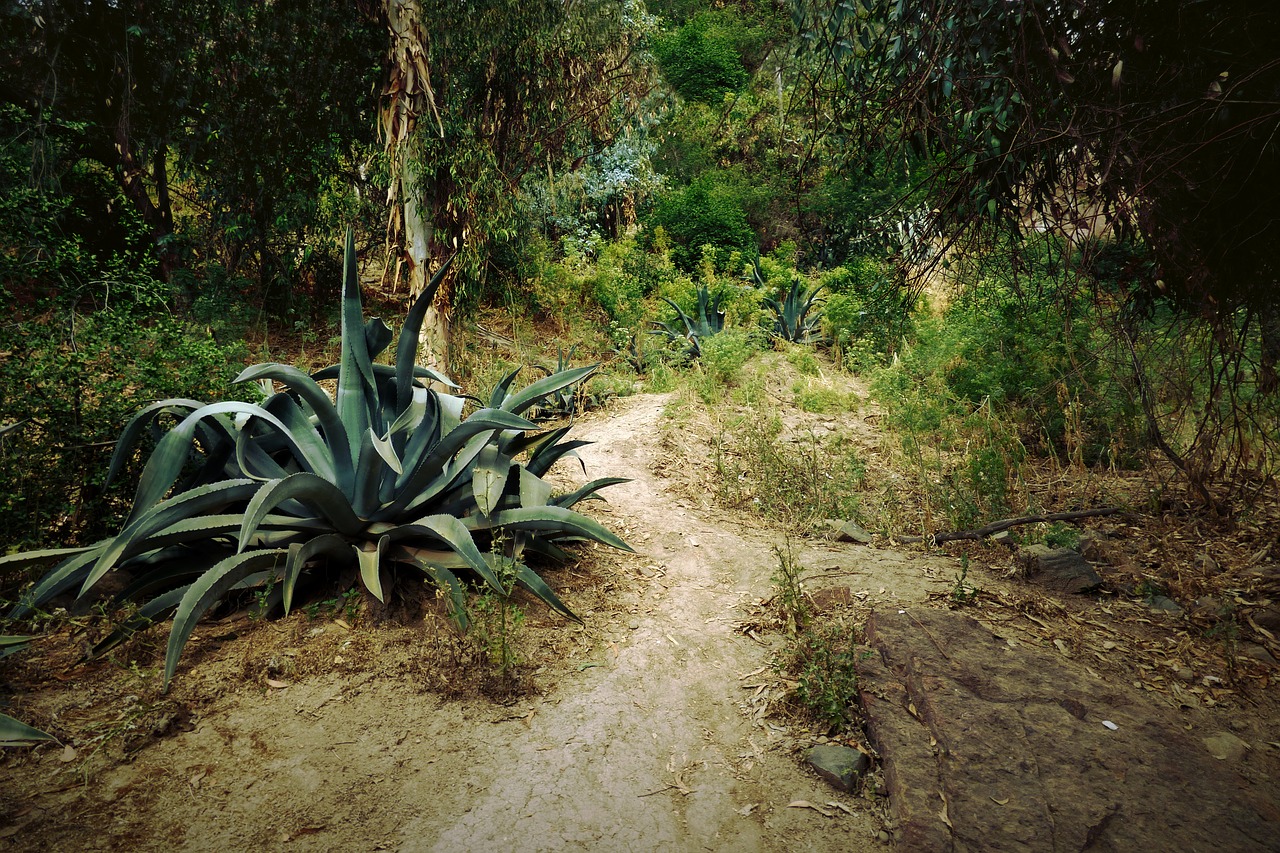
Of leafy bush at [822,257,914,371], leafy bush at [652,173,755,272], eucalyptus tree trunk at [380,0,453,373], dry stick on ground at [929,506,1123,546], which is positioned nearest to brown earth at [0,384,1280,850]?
dry stick on ground at [929,506,1123,546]

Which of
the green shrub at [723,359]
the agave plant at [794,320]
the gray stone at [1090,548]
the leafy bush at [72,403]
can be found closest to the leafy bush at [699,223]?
the agave plant at [794,320]

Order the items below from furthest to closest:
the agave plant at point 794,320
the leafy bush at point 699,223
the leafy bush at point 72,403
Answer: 1. the leafy bush at point 699,223
2. the agave plant at point 794,320
3. the leafy bush at point 72,403

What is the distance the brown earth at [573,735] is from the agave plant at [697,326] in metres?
6.24

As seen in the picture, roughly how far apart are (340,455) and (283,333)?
9.14 m

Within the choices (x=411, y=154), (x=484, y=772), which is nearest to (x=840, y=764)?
(x=484, y=772)

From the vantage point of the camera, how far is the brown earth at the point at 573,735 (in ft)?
6.58

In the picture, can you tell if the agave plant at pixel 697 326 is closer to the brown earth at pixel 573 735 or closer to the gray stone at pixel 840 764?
the brown earth at pixel 573 735

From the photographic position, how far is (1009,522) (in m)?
4.09

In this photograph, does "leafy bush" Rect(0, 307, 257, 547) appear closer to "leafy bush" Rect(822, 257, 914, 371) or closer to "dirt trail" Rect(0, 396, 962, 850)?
"dirt trail" Rect(0, 396, 962, 850)

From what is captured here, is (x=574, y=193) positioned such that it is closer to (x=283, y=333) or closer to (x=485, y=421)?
(x=283, y=333)

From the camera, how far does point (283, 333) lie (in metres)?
11.0

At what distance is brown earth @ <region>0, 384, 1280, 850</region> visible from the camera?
2.01m

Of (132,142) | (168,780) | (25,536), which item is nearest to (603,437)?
(25,536)

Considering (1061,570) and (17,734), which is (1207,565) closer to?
(1061,570)
